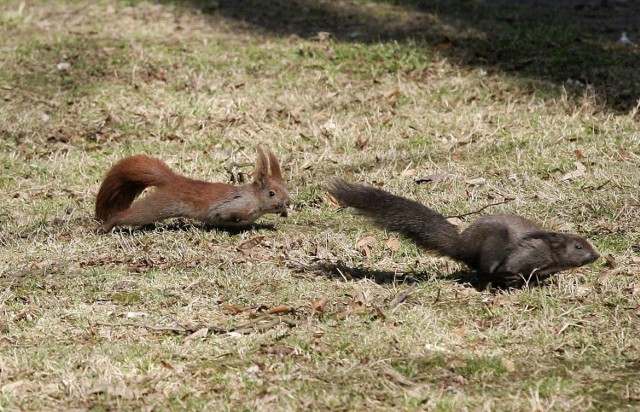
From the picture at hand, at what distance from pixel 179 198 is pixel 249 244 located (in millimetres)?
682

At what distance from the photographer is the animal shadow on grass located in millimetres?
5785

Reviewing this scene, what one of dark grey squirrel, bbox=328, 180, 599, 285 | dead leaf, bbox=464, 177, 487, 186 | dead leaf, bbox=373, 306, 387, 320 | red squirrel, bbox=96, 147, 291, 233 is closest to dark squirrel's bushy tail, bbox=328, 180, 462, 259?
dark grey squirrel, bbox=328, 180, 599, 285

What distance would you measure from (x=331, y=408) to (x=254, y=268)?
2.09 meters

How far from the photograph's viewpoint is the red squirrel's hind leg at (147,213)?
7.18 meters

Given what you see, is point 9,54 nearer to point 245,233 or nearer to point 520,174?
point 245,233

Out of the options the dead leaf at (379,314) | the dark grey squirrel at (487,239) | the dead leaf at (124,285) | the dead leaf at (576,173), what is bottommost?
the dead leaf at (124,285)

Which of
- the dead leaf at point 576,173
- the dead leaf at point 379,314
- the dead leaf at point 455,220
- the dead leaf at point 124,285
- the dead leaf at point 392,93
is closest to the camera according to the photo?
the dead leaf at point 379,314

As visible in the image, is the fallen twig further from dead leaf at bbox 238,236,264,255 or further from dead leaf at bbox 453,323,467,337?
dead leaf at bbox 238,236,264,255

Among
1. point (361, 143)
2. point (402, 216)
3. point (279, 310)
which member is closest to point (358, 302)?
point (279, 310)

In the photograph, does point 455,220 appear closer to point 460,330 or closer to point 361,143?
point 460,330

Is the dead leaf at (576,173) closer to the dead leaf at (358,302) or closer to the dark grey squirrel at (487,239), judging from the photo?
the dark grey squirrel at (487,239)

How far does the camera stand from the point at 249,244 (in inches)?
274

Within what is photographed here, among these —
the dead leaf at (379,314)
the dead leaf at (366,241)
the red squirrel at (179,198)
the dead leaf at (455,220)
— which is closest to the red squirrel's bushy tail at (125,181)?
the red squirrel at (179,198)

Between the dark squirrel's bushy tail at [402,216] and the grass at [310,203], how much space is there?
10.8 inches
